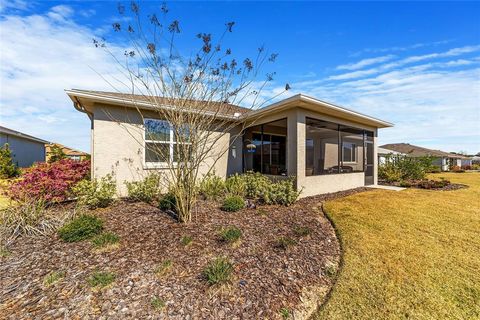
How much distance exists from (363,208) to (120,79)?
8096mm

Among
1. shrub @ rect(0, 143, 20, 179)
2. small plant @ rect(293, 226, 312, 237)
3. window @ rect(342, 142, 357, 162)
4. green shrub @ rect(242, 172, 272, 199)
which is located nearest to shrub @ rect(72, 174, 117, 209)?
green shrub @ rect(242, 172, 272, 199)

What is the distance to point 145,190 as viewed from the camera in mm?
6977

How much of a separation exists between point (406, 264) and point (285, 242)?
6.72 ft

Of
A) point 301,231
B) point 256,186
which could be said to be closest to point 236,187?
point 256,186

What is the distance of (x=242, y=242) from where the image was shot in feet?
14.0

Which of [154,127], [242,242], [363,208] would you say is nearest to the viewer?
[242,242]

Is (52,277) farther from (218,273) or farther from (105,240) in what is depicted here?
(218,273)

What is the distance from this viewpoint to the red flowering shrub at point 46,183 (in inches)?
238

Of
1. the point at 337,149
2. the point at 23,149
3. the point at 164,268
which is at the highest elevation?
the point at 23,149

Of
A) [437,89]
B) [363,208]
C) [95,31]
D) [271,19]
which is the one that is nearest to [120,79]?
[95,31]

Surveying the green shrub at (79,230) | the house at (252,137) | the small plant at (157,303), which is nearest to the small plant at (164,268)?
the small plant at (157,303)

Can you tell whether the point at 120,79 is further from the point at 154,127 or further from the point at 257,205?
the point at 257,205

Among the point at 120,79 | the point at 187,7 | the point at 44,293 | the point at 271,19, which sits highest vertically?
the point at 271,19

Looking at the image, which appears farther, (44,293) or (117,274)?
(117,274)
